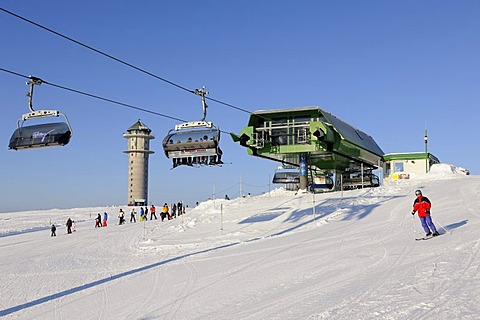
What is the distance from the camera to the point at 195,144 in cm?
1980

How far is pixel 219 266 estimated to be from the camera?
12.8m

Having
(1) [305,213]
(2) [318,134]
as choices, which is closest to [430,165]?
(2) [318,134]

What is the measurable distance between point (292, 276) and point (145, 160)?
92805mm

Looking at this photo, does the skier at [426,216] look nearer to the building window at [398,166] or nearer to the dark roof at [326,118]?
the dark roof at [326,118]

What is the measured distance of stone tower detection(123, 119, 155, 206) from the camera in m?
97.5

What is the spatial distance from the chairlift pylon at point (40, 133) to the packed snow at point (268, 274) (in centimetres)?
413

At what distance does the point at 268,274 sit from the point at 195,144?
962 centimetres

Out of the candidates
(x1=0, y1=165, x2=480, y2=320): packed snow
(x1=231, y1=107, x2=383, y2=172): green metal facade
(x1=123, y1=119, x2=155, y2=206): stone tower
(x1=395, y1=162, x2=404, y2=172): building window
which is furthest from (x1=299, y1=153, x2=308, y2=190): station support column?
(x1=123, y1=119, x2=155, y2=206): stone tower

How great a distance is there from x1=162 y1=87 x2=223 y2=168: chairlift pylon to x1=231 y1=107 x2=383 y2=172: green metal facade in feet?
54.2

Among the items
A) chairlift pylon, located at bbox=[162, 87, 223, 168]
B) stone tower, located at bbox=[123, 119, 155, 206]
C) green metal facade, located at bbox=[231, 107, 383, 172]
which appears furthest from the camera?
stone tower, located at bbox=[123, 119, 155, 206]

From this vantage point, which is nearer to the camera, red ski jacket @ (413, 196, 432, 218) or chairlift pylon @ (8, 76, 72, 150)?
red ski jacket @ (413, 196, 432, 218)

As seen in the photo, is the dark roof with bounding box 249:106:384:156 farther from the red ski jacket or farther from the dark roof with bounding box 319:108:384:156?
the red ski jacket

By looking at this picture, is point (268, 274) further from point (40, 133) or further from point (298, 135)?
point (298, 135)

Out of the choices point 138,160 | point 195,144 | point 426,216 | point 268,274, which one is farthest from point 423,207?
point 138,160
